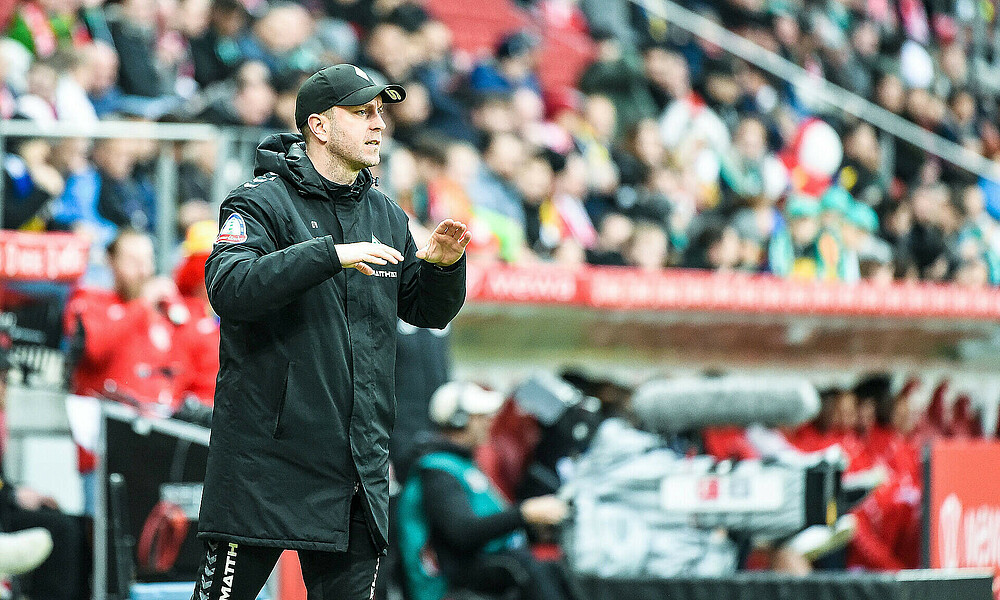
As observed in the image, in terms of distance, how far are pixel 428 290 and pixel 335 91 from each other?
55 centimetres

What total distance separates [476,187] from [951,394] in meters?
4.20

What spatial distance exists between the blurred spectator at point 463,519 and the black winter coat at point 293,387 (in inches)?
104

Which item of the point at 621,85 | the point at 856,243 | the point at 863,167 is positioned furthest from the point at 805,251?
the point at 863,167

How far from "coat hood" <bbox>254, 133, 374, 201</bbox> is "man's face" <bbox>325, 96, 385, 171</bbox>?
0.07 m

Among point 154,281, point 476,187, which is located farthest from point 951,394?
point 154,281

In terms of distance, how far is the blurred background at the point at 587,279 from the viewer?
6.20 metres

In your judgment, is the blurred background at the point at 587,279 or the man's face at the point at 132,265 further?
the man's face at the point at 132,265

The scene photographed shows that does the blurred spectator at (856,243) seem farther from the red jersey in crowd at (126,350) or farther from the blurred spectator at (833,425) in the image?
the red jersey in crowd at (126,350)

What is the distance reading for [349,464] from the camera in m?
3.31

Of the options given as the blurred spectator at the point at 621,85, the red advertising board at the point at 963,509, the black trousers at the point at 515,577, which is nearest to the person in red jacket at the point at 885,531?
the red advertising board at the point at 963,509

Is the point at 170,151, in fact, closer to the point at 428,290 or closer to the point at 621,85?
the point at 428,290

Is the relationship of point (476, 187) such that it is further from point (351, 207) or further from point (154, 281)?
point (351, 207)

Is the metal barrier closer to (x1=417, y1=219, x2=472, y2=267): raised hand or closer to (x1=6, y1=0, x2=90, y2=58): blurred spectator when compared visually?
(x1=6, y1=0, x2=90, y2=58): blurred spectator

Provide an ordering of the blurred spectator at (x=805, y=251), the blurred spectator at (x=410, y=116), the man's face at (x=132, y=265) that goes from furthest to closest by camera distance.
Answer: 1. the blurred spectator at (x=805, y=251)
2. the blurred spectator at (x=410, y=116)
3. the man's face at (x=132, y=265)
